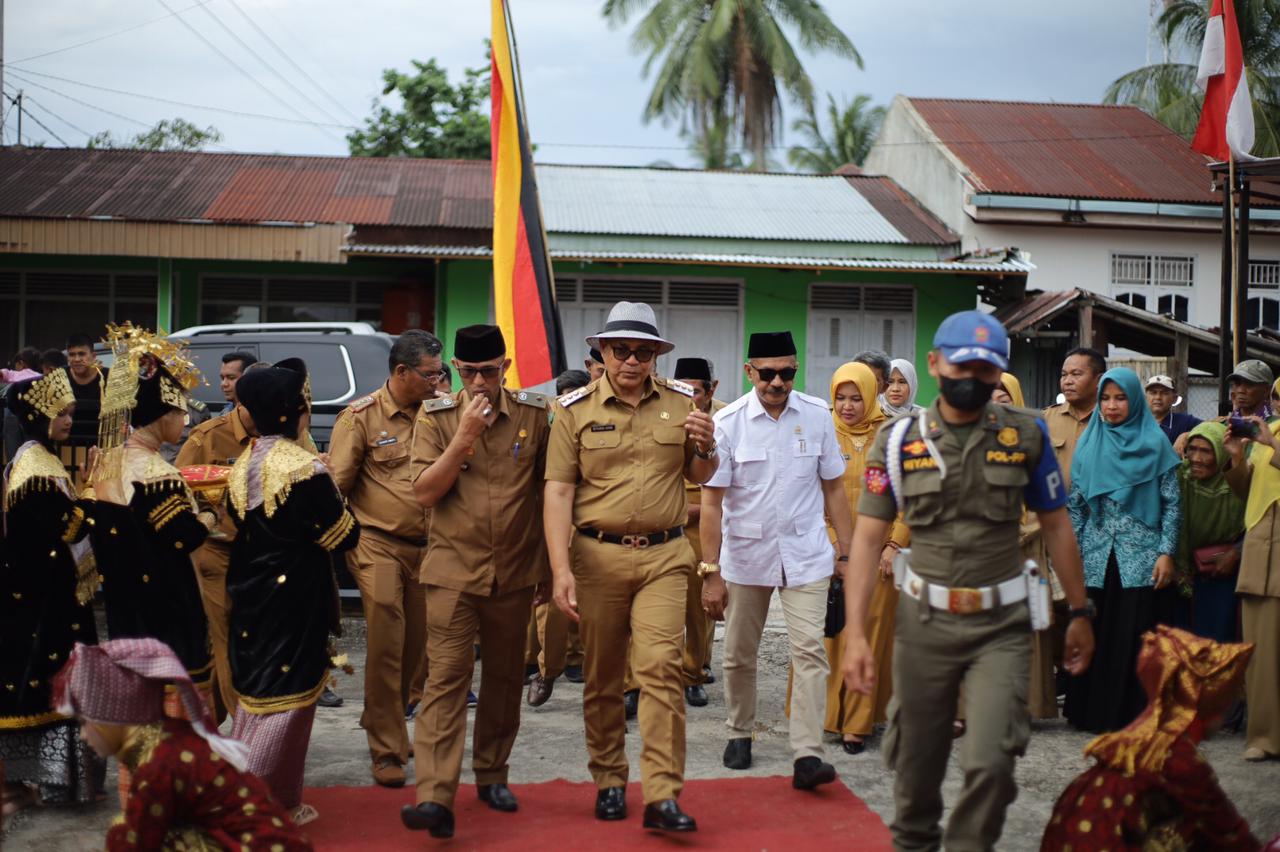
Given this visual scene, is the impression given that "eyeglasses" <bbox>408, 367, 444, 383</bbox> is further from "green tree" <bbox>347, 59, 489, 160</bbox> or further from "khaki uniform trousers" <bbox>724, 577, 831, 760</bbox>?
"green tree" <bbox>347, 59, 489, 160</bbox>

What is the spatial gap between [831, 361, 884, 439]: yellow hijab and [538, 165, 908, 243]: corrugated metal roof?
11.5m

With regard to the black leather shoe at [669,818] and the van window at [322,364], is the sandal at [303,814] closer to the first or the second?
the black leather shoe at [669,818]

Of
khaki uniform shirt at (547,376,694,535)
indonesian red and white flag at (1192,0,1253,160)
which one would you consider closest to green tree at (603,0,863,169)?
indonesian red and white flag at (1192,0,1253,160)

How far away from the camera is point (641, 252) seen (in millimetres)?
17375

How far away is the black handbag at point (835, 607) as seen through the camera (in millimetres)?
6121

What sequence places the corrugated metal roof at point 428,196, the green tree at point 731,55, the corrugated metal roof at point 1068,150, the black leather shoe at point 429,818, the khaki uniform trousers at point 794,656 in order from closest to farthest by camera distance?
the black leather shoe at point 429,818
the khaki uniform trousers at point 794,656
the corrugated metal roof at point 428,196
the corrugated metal roof at point 1068,150
the green tree at point 731,55

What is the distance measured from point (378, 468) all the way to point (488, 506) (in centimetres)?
97

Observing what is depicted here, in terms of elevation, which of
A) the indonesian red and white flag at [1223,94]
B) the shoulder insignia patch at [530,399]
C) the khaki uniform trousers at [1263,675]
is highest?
the indonesian red and white flag at [1223,94]

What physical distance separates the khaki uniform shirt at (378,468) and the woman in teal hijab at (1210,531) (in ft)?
13.7

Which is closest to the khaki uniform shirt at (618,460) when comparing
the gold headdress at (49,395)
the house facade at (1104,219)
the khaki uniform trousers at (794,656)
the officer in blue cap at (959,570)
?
the khaki uniform trousers at (794,656)

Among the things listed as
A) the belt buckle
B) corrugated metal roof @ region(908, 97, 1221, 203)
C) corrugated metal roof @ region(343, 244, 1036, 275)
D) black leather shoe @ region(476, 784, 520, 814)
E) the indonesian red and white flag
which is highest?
corrugated metal roof @ region(908, 97, 1221, 203)

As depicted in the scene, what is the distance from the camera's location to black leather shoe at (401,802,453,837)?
4730 mm

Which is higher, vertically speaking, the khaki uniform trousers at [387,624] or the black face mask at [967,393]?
the black face mask at [967,393]

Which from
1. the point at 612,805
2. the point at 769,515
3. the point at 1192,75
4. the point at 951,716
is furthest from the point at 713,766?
the point at 1192,75
